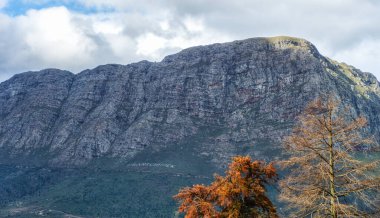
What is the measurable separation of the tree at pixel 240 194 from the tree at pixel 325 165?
22.9 ft

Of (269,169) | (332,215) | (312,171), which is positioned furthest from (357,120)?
(269,169)

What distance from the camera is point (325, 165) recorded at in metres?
23.0

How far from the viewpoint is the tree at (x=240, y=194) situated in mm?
30391

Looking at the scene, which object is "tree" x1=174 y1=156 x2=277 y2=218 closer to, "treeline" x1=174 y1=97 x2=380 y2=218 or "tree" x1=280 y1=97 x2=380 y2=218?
"treeline" x1=174 y1=97 x2=380 y2=218

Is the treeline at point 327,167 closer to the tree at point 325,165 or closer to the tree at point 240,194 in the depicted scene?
the tree at point 325,165

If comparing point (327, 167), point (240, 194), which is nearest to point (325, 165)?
point (327, 167)

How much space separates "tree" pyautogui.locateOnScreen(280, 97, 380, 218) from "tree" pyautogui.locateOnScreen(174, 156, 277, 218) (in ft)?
22.9

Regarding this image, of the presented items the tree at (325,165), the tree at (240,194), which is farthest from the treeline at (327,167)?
the tree at (240,194)

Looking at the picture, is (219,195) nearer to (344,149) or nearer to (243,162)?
(243,162)

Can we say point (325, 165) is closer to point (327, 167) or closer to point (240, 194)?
point (327, 167)

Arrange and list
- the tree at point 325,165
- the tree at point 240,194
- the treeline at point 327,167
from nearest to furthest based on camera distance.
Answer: the treeline at point 327,167, the tree at point 325,165, the tree at point 240,194

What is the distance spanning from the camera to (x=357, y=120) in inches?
896

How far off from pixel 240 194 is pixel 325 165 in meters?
9.39

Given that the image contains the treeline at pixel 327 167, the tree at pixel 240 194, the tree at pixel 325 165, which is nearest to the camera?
the treeline at pixel 327 167
